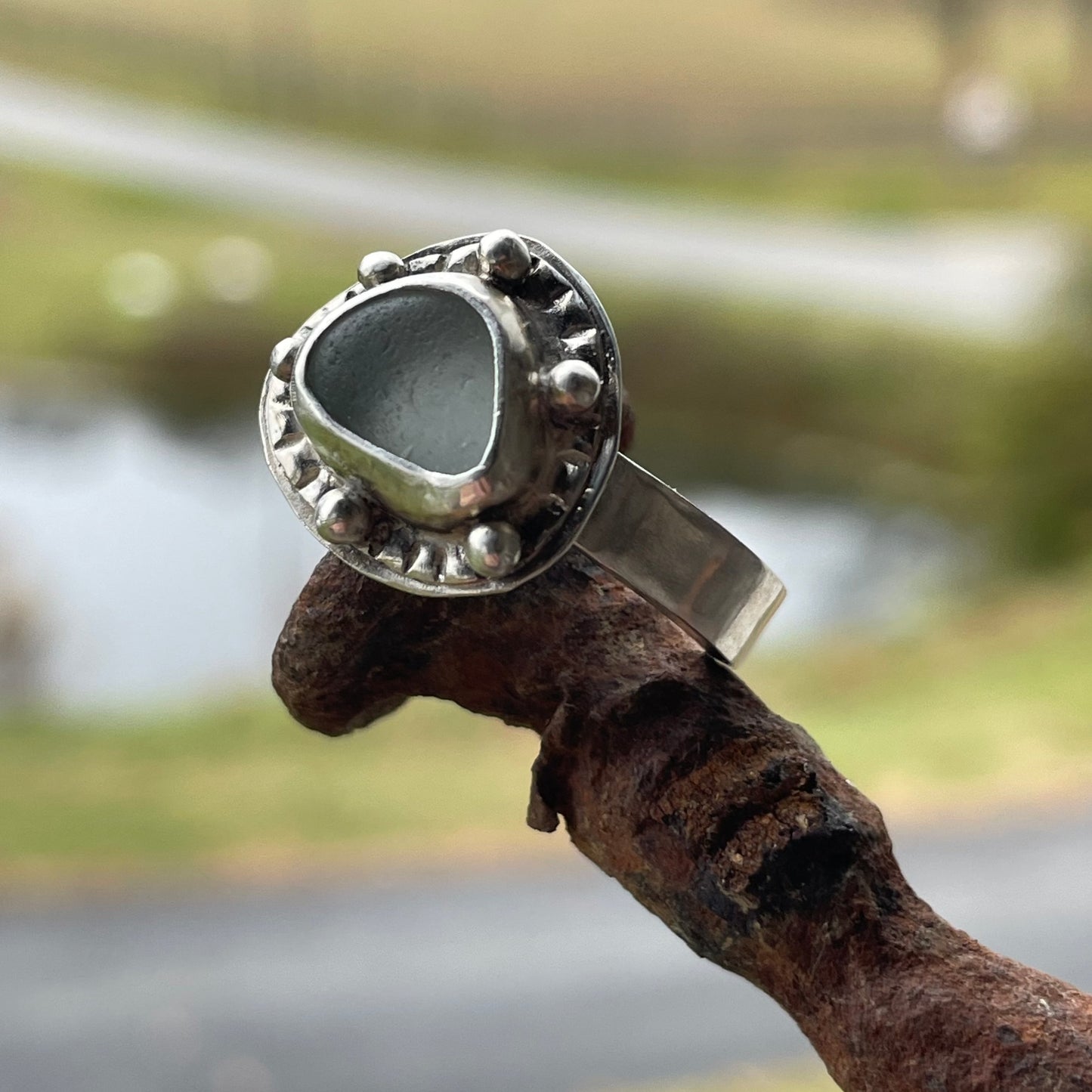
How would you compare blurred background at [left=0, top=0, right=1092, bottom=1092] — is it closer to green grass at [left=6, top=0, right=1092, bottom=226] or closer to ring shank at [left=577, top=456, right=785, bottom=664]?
green grass at [left=6, top=0, right=1092, bottom=226]

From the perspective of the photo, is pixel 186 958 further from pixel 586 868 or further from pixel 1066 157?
pixel 1066 157

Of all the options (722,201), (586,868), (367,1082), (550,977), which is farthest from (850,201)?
(367,1082)

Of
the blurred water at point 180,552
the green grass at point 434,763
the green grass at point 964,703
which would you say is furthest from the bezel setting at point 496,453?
the blurred water at point 180,552

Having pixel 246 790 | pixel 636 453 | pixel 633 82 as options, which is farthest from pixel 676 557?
pixel 633 82

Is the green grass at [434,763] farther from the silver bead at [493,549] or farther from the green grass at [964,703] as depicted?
the silver bead at [493,549]

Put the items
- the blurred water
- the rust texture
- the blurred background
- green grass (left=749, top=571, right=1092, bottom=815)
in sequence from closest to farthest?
the rust texture < the blurred background < green grass (left=749, top=571, right=1092, bottom=815) < the blurred water

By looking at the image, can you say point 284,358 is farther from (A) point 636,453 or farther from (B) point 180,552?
(B) point 180,552

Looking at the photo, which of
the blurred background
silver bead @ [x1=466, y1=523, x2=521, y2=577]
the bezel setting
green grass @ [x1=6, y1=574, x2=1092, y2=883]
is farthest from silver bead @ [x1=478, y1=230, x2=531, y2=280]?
green grass @ [x1=6, y1=574, x2=1092, y2=883]
